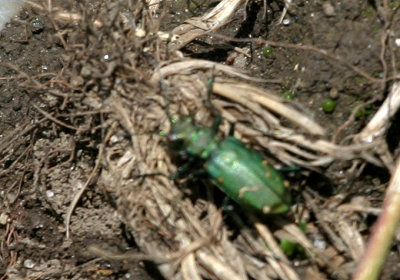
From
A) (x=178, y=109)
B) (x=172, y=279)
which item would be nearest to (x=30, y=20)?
(x=178, y=109)

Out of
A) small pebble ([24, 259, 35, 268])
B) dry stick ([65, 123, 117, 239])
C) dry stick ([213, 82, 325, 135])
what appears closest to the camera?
dry stick ([213, 82, 325, 135])

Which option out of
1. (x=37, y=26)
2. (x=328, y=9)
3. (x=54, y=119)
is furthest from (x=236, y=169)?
(x=37, y=26)

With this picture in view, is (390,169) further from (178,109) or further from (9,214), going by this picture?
(9,214)

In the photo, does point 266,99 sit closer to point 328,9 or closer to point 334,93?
point 334,93

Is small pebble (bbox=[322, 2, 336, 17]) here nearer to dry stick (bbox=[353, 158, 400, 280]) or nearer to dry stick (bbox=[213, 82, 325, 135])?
dry stick (bbox=[213, 82, 325, 135])

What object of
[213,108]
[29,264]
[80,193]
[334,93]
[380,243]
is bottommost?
[29,264]

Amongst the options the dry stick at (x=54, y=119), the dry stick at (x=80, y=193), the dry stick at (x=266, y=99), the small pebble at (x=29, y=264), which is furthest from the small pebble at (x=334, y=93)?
the small pebble at (x=29, y=264)

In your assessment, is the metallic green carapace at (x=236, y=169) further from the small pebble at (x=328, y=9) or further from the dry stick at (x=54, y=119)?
the small pebble at (x=328, y=9)

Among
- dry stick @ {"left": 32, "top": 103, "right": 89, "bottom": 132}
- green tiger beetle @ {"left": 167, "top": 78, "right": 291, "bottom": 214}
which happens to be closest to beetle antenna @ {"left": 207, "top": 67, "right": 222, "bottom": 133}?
green tiger beetle @ {"left": 167, "top": 78, "right": 291, "bottom": 214}
